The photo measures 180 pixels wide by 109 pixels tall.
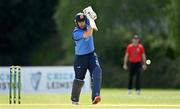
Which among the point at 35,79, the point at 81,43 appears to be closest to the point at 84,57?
the point at 81,43

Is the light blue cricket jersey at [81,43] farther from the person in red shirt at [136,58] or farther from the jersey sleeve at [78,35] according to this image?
the person in red shirt at [136,58]

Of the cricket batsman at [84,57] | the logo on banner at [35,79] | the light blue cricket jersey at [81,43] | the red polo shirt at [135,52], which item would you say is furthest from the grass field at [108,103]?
the logo on banner at [35,79]

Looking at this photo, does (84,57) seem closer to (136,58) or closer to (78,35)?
(78,35)

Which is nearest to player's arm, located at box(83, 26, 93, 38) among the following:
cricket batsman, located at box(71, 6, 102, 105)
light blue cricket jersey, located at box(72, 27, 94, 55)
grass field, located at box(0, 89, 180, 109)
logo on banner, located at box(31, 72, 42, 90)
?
cricket batsman, located at box(71, 6, 102, 105)

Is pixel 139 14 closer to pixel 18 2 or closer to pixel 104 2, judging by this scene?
pixel 104 2

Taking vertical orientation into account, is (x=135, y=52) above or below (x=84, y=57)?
above

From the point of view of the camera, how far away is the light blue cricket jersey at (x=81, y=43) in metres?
16.8

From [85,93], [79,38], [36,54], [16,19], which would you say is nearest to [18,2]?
[16,19]

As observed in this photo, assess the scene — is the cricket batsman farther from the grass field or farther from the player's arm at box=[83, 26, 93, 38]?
the grass field

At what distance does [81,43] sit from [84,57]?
350 mm

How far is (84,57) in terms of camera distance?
1703cm

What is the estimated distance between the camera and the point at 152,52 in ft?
140

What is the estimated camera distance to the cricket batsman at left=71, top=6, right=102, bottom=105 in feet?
55.0

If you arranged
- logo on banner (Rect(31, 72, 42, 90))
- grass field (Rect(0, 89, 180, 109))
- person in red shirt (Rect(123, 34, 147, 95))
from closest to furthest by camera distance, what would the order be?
grass field (Rect(0, 89, 180, 109)) → person in red shirt (Rect(123, 34, 147, 95)) → logo on banner (Rect(31, 72, 42, 90))
